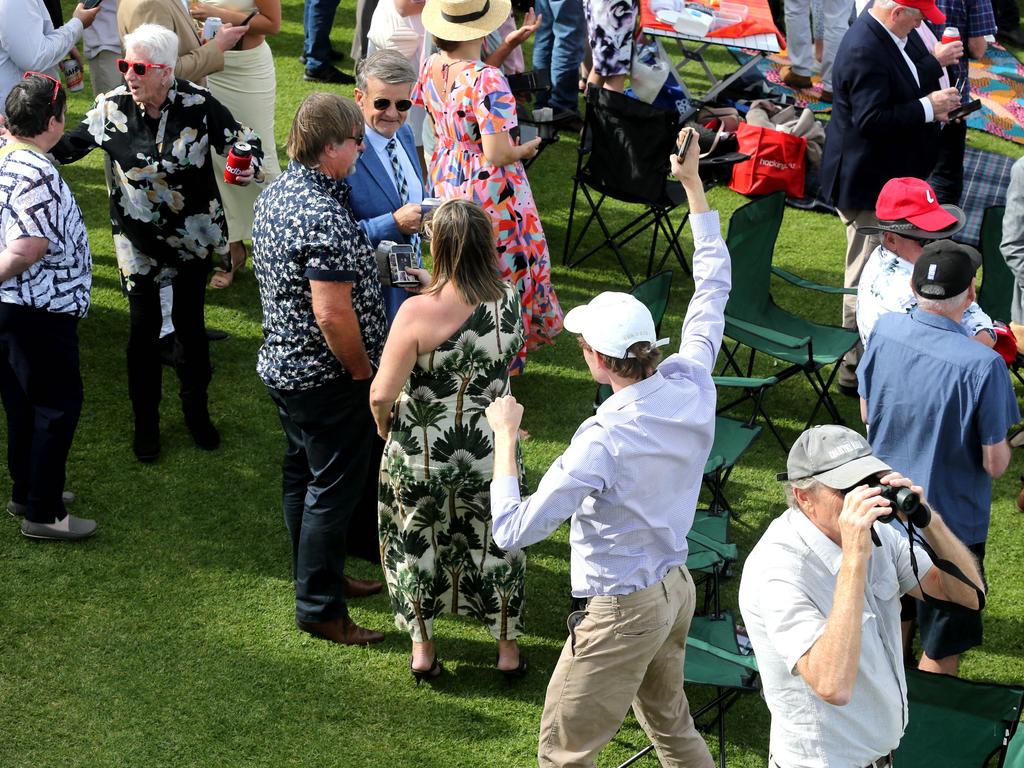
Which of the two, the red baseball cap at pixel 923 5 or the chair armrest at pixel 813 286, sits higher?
the red baseball cap at pixel 923 5

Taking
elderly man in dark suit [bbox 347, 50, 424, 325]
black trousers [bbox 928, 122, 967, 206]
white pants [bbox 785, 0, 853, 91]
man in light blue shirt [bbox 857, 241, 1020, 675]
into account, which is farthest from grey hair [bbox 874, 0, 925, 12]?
white pants [bbox 785, 0, 853, 91]

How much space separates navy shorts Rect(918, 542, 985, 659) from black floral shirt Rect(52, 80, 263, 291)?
10.1 feet

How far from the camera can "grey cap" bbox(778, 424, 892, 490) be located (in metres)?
2.61

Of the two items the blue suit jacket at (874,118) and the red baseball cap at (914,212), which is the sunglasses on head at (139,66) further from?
the blue suit jacket at (874,118)

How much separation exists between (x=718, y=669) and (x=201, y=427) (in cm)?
273

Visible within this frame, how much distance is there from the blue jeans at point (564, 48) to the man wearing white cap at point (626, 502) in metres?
5.65

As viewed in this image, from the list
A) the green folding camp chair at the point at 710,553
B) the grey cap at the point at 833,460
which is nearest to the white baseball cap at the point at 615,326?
the grey cap at the point at 833,460

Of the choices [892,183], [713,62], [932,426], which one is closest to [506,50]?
[892,183]

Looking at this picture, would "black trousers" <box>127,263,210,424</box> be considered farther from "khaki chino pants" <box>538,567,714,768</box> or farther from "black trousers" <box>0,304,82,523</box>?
"khaki chino pants" <box>538,567,714,768</box>

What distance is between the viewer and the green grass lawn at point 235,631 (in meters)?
3.91

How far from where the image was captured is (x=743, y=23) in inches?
345

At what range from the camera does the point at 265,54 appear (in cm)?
649

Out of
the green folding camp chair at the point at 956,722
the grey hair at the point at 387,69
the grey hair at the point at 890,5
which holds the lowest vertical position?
the green folding camp chair at the point at 956,722

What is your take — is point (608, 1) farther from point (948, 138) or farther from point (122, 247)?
point (122, 247)
